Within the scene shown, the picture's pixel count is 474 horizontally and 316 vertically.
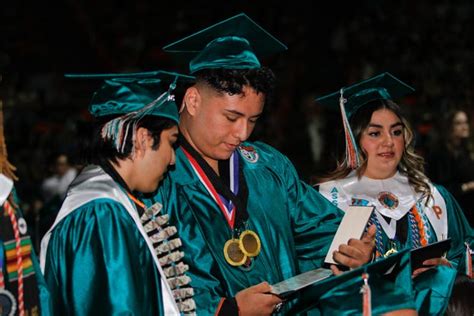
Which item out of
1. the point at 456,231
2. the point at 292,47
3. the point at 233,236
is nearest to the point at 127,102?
the point at 233,236

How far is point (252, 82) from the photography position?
3.27 metres

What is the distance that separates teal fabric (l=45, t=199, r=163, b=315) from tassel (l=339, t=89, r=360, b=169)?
192 cm

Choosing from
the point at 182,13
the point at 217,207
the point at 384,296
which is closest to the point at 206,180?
the point at 217,207

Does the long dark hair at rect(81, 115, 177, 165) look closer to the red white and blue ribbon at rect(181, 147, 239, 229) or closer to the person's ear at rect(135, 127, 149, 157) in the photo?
the person's ear at rect(135, 127, 149, 157)

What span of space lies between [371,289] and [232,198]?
0.73 metres

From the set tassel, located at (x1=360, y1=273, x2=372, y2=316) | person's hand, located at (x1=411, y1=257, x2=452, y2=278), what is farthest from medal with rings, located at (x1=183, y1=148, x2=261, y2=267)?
person's hand, located at (x1=411, y1=257, x2=452, y2=278)

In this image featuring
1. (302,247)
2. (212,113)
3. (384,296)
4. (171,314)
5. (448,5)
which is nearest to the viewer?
(171,314)

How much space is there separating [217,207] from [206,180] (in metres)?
0.15

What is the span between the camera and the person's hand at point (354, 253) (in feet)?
10.4

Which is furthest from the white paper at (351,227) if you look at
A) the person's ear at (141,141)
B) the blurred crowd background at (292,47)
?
the blurred crowd background at (292,47)

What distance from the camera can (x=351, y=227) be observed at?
3.29m

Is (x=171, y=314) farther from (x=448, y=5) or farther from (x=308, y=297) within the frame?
(x=448, y=5)

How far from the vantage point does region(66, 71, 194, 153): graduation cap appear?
9.07 ft

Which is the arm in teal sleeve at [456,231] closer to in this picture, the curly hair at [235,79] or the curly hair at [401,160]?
the curly hair at [401,160]
